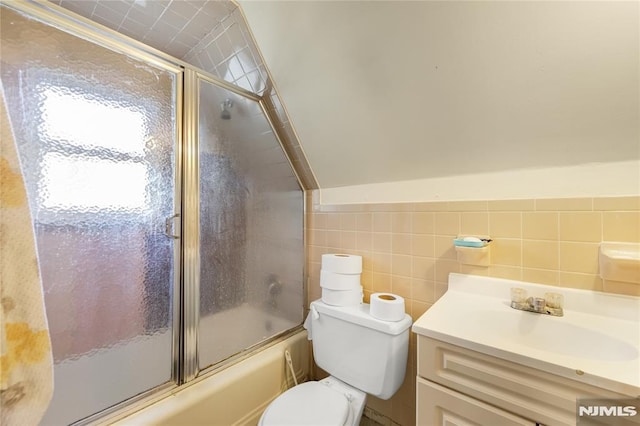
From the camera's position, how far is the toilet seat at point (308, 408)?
3.13 feet

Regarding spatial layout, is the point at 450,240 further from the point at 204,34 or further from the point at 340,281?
the point at 204,34

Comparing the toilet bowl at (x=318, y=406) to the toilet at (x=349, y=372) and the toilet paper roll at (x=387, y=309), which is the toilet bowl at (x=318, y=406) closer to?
the toilet at (x=349, y=372)

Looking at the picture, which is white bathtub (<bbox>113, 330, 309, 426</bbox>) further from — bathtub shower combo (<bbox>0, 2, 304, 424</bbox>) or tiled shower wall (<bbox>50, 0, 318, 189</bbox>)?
tiled shower wall (<bbox>50, 0, 318, 189</bbox>)

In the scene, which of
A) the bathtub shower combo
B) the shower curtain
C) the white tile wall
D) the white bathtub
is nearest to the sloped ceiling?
the white tile wall

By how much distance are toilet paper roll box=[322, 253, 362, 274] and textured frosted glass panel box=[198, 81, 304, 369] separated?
355mm

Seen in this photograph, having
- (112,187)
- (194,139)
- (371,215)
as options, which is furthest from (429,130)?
(112,187)

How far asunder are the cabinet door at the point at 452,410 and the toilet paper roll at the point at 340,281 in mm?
535

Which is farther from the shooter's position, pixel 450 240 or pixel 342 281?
pixel 342 281

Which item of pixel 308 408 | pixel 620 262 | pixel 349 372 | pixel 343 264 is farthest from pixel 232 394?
pixel 620 262

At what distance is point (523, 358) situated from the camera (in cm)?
62

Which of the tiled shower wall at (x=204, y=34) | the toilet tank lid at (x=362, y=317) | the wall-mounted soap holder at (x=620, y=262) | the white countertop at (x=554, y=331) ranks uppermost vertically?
the tiled shower wall at (x=204, y=34)

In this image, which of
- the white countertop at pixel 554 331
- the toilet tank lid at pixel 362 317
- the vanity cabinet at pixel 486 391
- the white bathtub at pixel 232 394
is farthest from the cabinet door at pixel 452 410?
the white bathtub at pixel 232 394

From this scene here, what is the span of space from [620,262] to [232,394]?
1.55 meters

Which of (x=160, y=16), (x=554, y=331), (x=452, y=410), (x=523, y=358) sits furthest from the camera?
(x=160, y=16)
